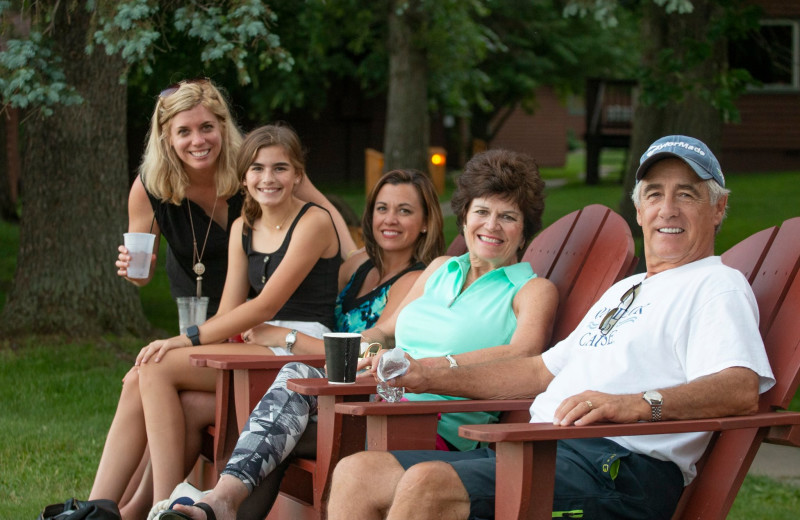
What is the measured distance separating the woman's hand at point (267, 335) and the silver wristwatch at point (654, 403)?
69.9 inches

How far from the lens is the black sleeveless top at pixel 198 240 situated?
4.63 meters

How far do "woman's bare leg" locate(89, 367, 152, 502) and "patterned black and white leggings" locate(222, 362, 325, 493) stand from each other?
2.24 ft

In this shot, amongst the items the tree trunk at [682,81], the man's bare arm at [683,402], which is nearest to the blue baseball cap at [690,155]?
the man's bare arm at [683,402]

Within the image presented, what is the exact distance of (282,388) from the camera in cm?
353

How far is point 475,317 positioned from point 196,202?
1.54m

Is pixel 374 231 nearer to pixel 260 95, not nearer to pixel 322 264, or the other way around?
pixel 322 264

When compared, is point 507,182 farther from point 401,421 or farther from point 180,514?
point 180,514

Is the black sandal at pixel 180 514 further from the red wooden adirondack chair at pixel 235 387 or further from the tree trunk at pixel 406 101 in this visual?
the tree trunk at pixel 406 101

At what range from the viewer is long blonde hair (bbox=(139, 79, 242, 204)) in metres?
4.49

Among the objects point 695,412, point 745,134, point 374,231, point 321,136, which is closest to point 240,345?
point 374,231

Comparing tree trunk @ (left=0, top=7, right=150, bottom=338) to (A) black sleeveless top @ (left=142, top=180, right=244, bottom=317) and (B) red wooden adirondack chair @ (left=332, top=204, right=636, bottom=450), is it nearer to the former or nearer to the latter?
(A) black sleeveless top @ (left=142, top=180, right=244, bottom=317)

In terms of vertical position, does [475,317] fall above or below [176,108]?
below

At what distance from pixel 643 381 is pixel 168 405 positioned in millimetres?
1763

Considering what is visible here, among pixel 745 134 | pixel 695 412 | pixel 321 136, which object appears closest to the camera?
pixel 695 412
